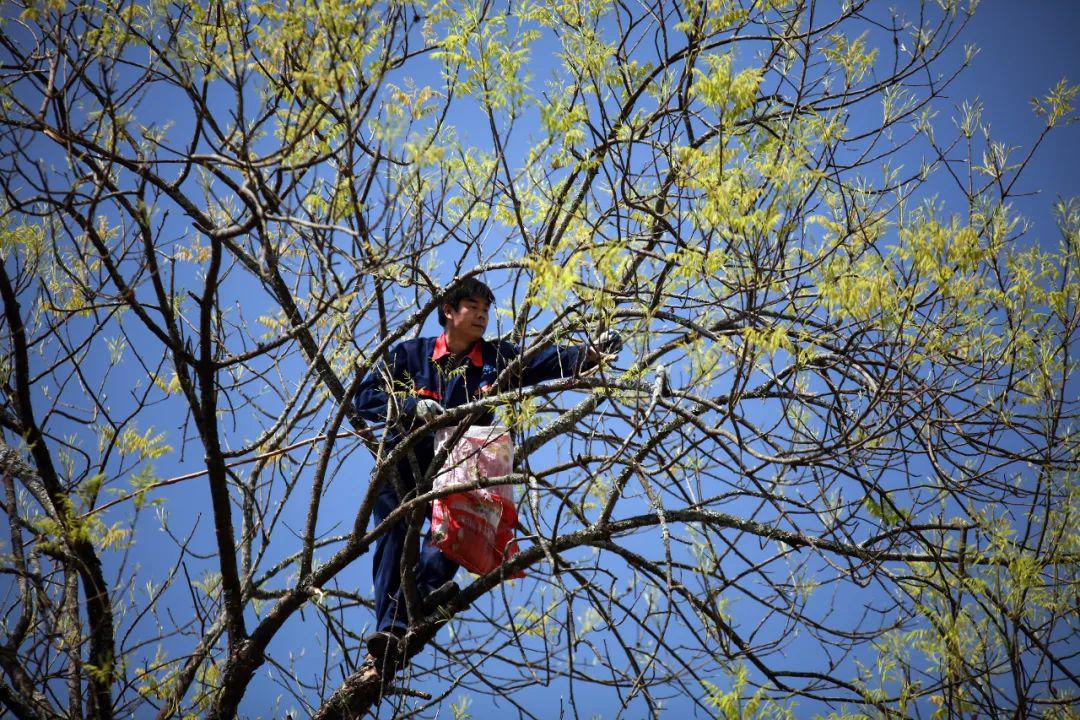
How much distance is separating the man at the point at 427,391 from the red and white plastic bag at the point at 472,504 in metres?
0.08

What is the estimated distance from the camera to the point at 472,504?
9.21 ft

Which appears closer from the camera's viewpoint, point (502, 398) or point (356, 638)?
point (502, 398)

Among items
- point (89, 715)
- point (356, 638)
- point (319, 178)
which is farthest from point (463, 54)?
point (89, 715)

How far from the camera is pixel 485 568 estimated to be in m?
2.84

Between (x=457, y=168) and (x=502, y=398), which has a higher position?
(x=457, y=168)

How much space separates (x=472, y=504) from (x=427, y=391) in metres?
0.40

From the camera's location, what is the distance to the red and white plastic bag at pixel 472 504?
2.78m

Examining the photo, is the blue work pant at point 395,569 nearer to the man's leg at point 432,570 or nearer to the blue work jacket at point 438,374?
the man's leg at point 432,570

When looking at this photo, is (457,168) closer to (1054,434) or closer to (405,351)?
(405,351)

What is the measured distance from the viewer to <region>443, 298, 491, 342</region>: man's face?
3.05m

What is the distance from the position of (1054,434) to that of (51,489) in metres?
2.68

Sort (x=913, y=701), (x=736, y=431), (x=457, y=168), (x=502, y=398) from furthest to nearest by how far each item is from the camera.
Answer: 1. (x=457, y=168)
2. (x=913, y=701)
3. (x=502, y=398)
4. (x=736, y=431)

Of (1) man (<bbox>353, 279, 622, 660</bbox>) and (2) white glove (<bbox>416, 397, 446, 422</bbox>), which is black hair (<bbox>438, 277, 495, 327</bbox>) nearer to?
(1) man (<bbox>353, 279, 622, 660</bbox>)

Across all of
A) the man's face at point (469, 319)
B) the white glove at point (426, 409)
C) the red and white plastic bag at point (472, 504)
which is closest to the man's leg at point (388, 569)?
the red and white plastic bag at point (472, 504)
